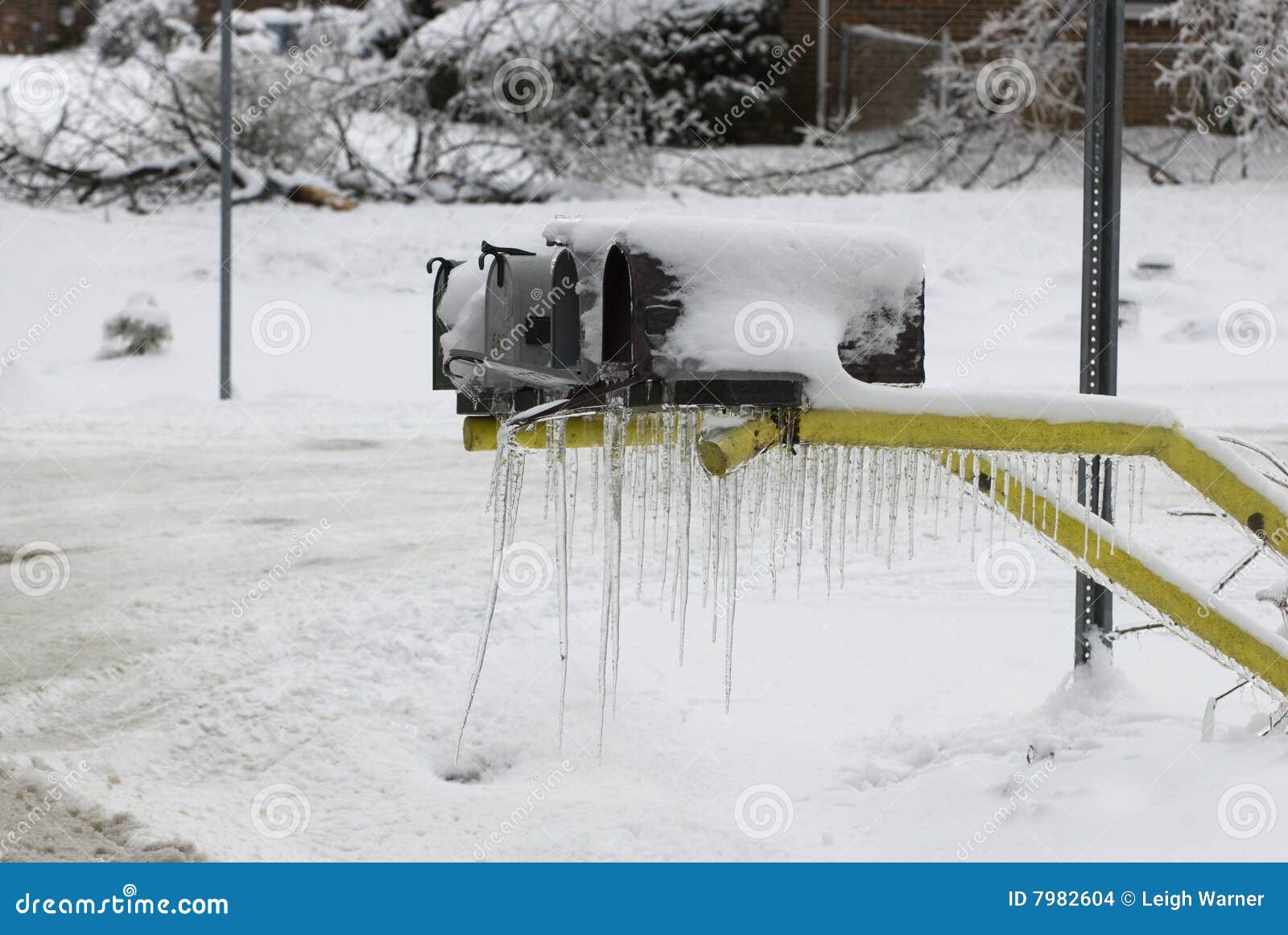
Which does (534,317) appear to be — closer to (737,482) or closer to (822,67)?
(737,482)

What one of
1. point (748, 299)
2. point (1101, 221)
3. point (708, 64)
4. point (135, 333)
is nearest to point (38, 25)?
point (708, 64)

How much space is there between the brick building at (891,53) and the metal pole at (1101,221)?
15197 millimetres

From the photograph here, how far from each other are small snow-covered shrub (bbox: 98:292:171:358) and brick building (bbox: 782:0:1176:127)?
9927 mm

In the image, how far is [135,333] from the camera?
1277 cm

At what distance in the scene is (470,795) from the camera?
13.5ft

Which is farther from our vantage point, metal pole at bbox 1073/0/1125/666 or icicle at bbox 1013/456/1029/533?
metal pole at bbox 1073/0/1125/666

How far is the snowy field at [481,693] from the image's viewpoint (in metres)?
3.77

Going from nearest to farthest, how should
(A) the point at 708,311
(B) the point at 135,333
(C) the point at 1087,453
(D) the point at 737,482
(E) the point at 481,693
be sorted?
(A) the point at 708,311
(D) the point at 737,482
(C) the point at 1087,453
(E) the point at 481,693
(B) the point at 135,333

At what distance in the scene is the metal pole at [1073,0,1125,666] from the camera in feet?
13.9

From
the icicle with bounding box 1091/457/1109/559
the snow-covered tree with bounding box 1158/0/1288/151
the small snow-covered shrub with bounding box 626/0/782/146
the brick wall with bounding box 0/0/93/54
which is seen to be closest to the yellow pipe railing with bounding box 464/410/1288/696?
the icicle with bounding box 1091/457/1109/559

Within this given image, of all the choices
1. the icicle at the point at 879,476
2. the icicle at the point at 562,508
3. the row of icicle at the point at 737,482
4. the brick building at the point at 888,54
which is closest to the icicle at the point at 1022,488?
the row of icicle at the point at 737,482

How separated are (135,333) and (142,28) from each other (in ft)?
26.7

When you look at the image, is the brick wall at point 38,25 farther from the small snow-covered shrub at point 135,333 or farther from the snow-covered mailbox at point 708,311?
the snow-covered mailbox at point 708,311

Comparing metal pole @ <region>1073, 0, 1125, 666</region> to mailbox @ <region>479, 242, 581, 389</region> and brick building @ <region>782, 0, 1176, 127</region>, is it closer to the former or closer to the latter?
mailbox @ <region>479, 242, 581, 389</region>
